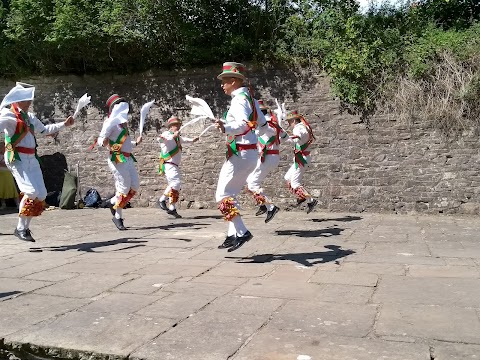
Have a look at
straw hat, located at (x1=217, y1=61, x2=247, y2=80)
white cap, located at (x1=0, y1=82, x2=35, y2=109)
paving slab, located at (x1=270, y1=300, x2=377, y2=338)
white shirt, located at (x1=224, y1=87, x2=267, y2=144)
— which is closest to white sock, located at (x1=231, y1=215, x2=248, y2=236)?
white shirt, located at (x1=224, y1=87, x2=267, y2=144)

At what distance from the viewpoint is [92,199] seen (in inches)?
454

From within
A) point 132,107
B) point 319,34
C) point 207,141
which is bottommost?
point 207,141

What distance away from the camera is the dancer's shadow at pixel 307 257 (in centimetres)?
521

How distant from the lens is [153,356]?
2.77 metres

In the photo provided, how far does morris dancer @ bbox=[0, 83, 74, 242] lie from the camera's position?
6102 mm

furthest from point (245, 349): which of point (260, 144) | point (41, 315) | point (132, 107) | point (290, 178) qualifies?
point (132, 107)

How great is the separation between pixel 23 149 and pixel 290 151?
553cm

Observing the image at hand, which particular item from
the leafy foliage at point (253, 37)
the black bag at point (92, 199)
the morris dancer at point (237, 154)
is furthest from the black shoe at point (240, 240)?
the black bag at point (92, 199)

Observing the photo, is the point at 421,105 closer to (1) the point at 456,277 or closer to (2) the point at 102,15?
(1) the point at 456,277

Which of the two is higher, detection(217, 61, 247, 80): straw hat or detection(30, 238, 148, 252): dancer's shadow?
detection(217, 61, 247, 80): straw hat

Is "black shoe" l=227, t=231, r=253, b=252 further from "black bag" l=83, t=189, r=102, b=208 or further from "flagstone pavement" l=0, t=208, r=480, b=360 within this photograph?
"black bag" l=83, t=189, r=102, b=208

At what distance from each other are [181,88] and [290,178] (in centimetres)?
390

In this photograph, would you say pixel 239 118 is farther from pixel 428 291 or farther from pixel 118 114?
pixel 118 114

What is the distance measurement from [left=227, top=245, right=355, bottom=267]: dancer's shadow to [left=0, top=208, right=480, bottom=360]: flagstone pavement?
0.01 meters
